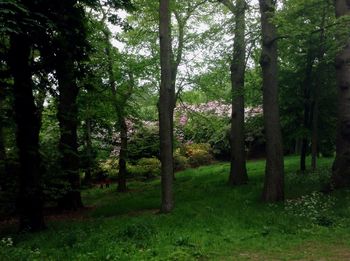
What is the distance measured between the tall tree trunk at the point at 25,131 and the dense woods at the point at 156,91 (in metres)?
0.03

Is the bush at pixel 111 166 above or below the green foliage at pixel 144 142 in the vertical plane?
below

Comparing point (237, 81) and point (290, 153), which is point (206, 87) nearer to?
point (237, 81)

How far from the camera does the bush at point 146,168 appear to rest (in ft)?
99.0

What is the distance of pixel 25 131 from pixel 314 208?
8103 millimetres

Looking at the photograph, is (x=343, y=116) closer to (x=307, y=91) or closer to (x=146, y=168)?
(x=307, y=91)

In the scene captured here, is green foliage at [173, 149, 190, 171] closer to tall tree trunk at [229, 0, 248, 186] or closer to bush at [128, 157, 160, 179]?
bush at [128, 157, 160, 179]

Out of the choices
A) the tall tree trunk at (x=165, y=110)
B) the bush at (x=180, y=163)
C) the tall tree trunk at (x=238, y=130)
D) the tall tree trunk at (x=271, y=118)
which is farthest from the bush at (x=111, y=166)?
the tall tree trunk at (x=271, y=118)

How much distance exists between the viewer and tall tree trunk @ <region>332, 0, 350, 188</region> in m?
13.5

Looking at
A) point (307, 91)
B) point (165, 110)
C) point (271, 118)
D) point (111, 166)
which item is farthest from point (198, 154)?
point (165, 110)

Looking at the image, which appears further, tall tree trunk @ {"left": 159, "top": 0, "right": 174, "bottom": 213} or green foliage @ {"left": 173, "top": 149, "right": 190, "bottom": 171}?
green foliage @ {"left": 173, "top": 149, "right": 190, "bottom": 171}

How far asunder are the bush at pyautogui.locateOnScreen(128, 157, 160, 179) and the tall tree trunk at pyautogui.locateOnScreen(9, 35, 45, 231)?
60.2 ft

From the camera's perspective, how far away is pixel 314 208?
11781 millimetres

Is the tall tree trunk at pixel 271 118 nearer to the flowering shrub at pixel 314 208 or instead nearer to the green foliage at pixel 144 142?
the flowering shrub at pixel 314 208

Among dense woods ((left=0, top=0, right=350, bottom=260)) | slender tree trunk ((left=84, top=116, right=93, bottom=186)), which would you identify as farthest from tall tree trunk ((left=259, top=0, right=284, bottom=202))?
slender tree trunk ((left=84, top=116, right=93, bottom=186))
